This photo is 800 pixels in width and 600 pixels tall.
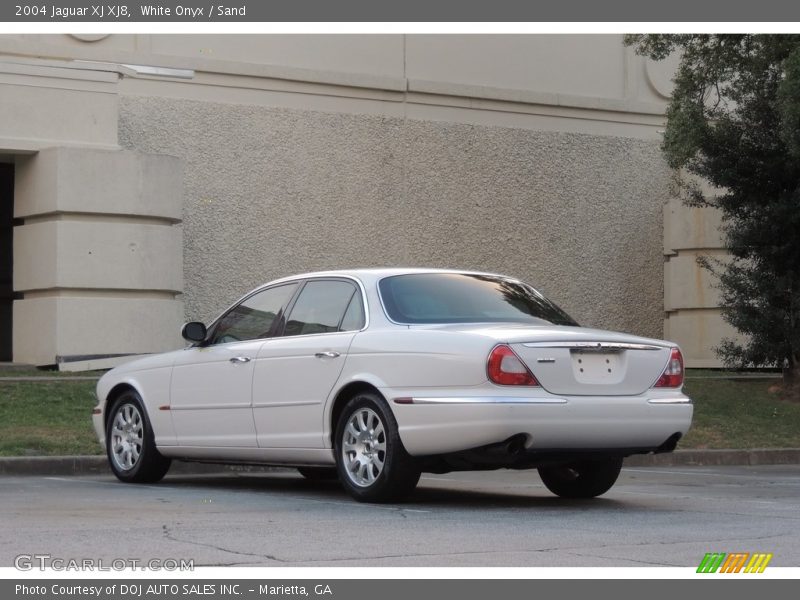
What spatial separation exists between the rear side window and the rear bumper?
905mm

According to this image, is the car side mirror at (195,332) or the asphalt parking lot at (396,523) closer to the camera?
the asphalt parking lot at (396,523)

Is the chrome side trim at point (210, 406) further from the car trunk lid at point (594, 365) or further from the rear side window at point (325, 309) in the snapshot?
the car trunk lid at point (594, 365)

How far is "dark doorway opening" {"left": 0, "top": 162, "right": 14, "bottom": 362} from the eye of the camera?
810 inches

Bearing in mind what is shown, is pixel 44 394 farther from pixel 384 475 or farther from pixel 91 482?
pixel 384 475

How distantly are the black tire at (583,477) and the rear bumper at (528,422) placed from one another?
79 centimetres

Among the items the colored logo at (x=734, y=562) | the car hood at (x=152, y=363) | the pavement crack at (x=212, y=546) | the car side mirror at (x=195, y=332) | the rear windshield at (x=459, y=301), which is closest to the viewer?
the colored logo at (x=734, y=562)

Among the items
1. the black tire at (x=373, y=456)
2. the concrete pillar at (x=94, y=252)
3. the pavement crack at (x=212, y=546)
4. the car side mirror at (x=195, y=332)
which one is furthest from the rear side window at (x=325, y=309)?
the concrete pillar at (x=94, y=252)

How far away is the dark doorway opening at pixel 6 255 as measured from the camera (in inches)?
810

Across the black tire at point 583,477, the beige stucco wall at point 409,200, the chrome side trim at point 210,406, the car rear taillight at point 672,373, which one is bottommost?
the black tire at point 583,477

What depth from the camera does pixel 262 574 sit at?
5.68m

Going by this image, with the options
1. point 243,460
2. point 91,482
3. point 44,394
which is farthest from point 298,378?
point 44,394

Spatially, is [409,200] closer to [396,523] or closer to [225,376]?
[225,376]

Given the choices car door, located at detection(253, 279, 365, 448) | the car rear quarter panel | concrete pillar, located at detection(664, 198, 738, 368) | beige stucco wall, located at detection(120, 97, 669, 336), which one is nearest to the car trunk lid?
the car rear quarter panel

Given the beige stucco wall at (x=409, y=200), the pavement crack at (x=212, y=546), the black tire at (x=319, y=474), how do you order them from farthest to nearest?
1. the beige stucco wall at (x=409, y=200)
2. the black tire at (x=319, y=474)
3. the pavement crack at (x=212, y=546)
